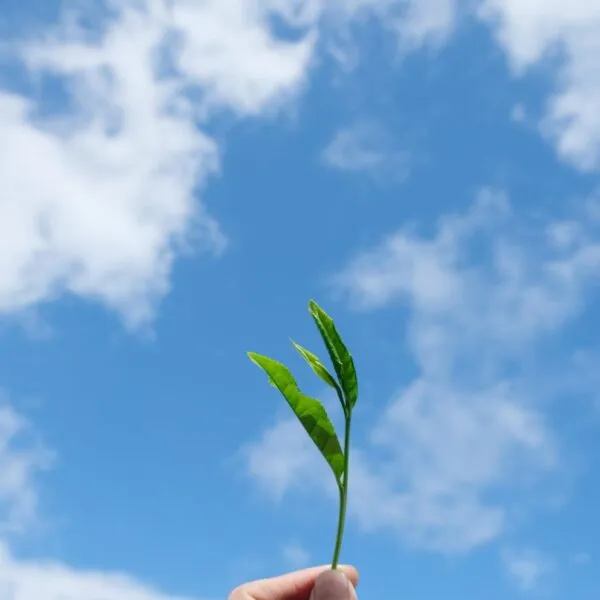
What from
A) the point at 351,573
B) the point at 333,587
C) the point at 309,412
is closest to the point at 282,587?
the point at 351,573

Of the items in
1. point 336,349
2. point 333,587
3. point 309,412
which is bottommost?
point 333,587

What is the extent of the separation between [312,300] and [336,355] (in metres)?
0.24

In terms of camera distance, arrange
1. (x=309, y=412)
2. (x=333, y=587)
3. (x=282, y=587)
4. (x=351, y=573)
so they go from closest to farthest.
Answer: (x=333, y=587) → (x=309, y=412) → (x=351, y=573) → (x=282, y=587)

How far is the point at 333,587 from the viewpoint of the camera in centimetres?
256

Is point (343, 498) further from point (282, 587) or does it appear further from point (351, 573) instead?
point (282, 587)

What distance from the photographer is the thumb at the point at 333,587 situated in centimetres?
255

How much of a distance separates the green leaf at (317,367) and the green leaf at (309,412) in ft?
0.50

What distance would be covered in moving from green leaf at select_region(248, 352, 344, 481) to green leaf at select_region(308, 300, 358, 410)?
16 cm

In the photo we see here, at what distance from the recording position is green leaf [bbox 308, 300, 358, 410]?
2754 millimetres

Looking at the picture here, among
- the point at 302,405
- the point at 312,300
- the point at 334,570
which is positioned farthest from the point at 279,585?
the point at 312,300

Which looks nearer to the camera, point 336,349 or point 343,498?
point 343,498

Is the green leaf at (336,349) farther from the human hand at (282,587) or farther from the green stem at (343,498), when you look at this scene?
the human hand at (282,587)

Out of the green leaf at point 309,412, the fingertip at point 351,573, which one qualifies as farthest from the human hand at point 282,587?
the green leaf at point 309,412

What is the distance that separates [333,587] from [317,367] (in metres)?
0.83
